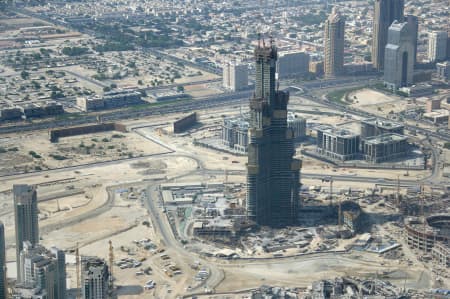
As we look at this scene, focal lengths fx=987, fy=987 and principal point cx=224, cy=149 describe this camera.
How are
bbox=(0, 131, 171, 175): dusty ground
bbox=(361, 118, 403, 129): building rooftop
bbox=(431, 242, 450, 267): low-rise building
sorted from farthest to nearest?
bbox=(361, 118, 403, 129): building rooftop < bbox=(0, 131, 171, 175): dusty ground < bbox=(431, 242, 450, 267): low-rise building

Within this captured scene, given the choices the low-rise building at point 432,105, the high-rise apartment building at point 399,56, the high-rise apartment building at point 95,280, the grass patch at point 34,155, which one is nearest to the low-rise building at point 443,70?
the high-rise apartment building at point 399,56

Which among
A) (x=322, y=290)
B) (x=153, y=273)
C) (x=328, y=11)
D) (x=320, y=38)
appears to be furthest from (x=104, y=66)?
(x=322, y=290)

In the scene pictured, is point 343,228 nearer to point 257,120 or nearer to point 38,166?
point 257,120

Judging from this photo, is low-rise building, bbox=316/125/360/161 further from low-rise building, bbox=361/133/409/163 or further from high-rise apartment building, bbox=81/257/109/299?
high-rise apartment building, bbox=81/257/109/299

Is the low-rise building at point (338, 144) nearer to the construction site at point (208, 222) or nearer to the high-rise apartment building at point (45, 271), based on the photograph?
the construction site at point (208, 222)

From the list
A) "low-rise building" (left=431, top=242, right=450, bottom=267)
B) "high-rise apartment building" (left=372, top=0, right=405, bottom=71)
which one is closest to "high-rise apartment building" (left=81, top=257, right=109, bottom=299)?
"low-rise building" (left=431, top=242, right=450, bottom=267)

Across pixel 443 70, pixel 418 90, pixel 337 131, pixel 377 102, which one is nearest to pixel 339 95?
pixel 377 102
